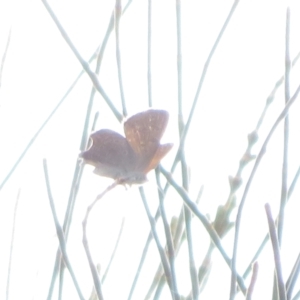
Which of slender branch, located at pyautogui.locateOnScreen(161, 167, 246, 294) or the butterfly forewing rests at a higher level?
the butterfly forewing

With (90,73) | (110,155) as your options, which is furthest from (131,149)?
(90,73)

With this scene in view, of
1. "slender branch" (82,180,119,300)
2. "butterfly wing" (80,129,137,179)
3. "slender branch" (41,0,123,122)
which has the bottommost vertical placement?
"slender branch" (82,180,119,300)

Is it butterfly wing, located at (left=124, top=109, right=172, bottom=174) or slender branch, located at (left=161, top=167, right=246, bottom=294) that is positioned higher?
butterfly wing, located at (left=124, top=109, right=172, bottom=174)

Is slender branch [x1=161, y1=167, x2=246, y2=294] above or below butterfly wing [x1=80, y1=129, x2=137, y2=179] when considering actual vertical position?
below

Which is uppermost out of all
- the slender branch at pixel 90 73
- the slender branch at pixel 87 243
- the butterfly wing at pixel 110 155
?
the slender branch at pixel 90 73

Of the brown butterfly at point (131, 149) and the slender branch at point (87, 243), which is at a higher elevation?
the brown butterfly at point (131, 149)

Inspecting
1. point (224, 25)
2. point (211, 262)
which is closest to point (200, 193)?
point (211, 262)

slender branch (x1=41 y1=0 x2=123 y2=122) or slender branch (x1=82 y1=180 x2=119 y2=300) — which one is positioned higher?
slender branch (x1=41 y1=0 x2=123 y2=122)

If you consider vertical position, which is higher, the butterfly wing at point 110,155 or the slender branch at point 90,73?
the slender branch at point 90,73
